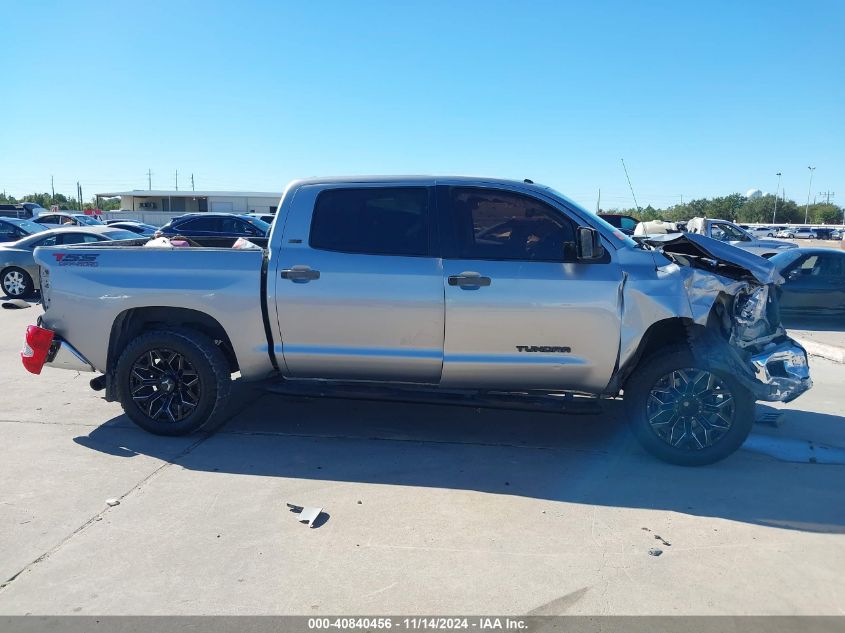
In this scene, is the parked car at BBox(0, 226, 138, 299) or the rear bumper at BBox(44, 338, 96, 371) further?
the parked car at BBox(0, 226, 138, 299)

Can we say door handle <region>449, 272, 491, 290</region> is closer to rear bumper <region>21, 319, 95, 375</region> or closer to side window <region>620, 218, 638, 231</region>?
rear bumper <region>21, 319, 95, 375</region>

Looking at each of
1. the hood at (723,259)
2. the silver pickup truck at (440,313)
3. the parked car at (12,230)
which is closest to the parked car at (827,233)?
the parked car at (12,230)

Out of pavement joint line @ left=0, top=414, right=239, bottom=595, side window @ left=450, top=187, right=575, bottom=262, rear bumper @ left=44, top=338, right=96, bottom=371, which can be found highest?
side window @ left=450, top=187, right=575, bottom=262

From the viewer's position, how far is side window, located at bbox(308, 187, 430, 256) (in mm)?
5020

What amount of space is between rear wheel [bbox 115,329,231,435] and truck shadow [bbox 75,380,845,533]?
187 millimetres

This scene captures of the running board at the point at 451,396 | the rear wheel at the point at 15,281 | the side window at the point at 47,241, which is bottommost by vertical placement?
the rear wheel at the point at 15,281

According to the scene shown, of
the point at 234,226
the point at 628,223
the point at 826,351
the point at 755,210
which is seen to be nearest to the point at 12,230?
the point at 234,226

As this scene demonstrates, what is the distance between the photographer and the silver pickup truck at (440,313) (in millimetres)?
4785

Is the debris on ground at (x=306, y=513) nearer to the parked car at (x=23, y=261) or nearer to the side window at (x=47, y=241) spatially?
the parked car at (x=23, y=261)

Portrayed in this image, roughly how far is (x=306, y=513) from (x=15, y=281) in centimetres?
1266

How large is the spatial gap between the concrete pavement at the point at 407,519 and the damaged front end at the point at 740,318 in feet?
2.32

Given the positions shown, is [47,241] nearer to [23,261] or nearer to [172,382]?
[23,261]

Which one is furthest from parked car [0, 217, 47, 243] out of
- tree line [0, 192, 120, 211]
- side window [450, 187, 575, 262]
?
tree line [0, 192, 120, 211]

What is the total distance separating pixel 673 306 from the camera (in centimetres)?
473
